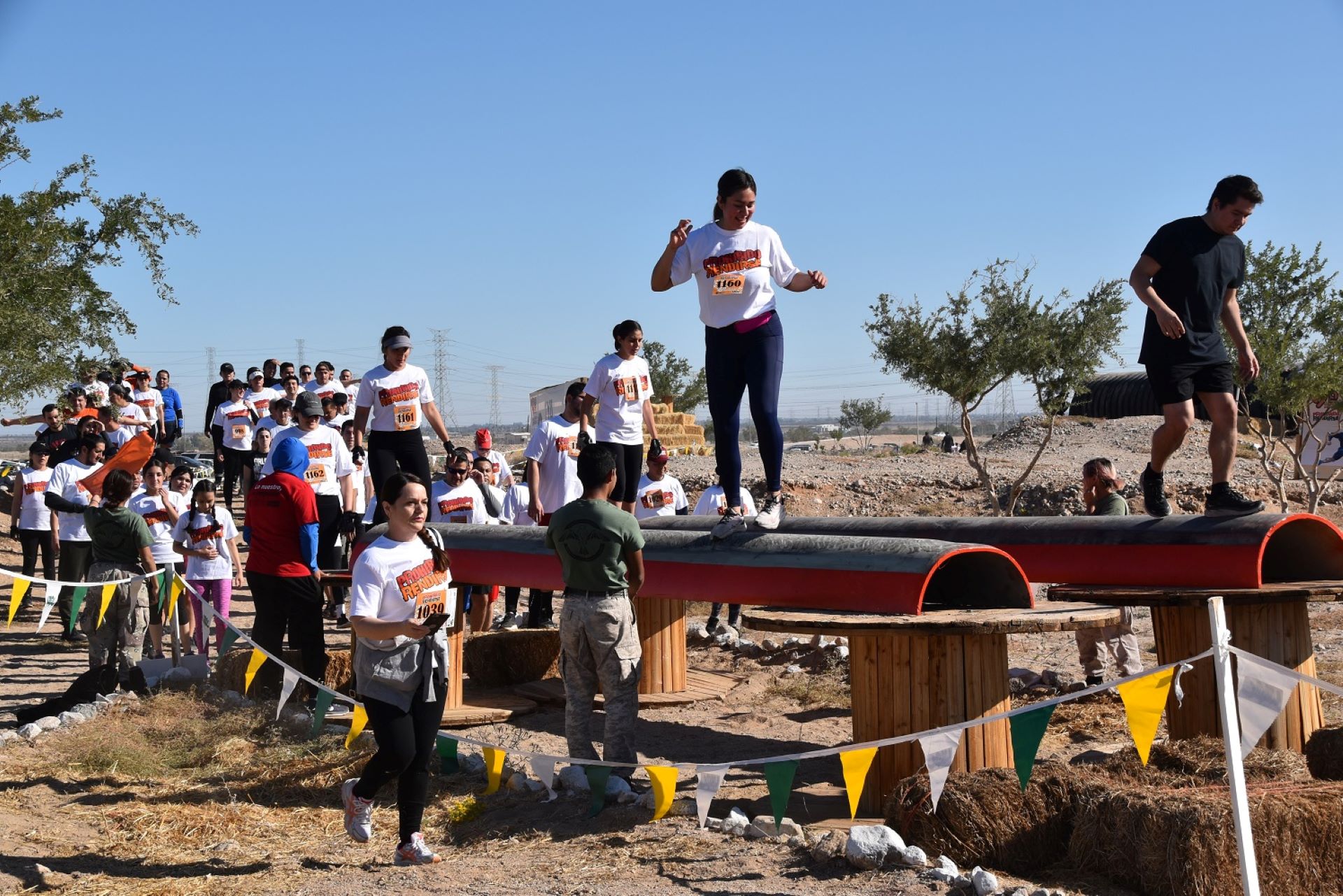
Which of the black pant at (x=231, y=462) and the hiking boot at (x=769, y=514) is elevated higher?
the black pant at (x=231, y=462)

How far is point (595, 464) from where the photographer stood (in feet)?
22.7

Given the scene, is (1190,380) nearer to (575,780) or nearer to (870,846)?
(870,846)

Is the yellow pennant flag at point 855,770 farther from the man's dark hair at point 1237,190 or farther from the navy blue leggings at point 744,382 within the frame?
the man's dark hair at point 1237,190

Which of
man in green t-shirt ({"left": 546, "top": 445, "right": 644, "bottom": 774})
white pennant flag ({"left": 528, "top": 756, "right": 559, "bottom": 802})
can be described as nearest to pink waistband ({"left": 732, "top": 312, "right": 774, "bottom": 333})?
man in green t-shirt ({"left": 546, "top": 445, "right": 644, "bottom": 774})

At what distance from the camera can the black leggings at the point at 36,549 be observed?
566 inches

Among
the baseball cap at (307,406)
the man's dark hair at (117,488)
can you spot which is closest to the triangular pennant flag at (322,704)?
the man's dark hair at (117,488)

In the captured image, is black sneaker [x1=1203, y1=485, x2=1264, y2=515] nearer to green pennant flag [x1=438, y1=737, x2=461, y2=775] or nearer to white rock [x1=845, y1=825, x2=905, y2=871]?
white rock [x1=845, y1=825, x2=905, y2=871]

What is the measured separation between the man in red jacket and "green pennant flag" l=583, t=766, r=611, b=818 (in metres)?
3.30

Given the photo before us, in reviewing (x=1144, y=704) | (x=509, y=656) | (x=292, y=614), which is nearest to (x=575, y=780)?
(x=292, y=614)

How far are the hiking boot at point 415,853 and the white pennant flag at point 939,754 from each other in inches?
91.4

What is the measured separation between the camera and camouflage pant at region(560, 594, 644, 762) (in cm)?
703

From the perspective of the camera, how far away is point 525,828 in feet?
22.5

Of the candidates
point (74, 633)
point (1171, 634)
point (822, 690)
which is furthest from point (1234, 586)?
point (74, 633)

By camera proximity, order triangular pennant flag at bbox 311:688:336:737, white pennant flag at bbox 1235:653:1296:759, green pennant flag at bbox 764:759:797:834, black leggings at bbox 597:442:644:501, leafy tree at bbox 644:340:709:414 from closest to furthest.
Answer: white pennant flag at bbox 1235:653:1296:759
green pennant flag at bbox 764:759:797:834
triangular pennant flag at bbox 311:688:336:737
black leggings at bbox 597:442:644:501
leafy tree at bbox 644:340:709:414
